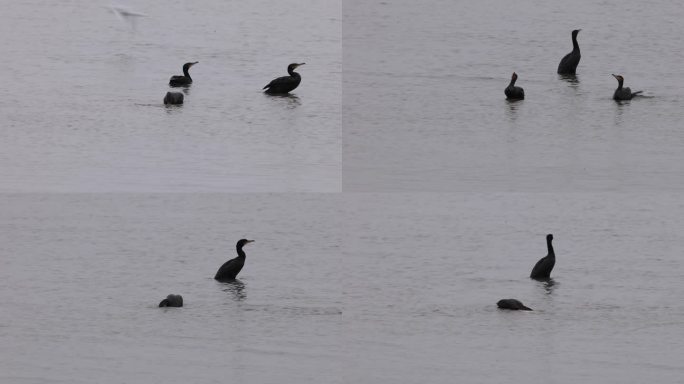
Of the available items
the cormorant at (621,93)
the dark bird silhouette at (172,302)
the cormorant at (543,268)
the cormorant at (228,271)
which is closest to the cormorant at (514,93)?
the cormorant at (621,93)

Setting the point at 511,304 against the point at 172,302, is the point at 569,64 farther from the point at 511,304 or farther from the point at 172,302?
the point at 172,302

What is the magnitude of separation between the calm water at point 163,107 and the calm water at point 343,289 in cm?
126

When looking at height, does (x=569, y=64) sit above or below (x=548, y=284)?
above

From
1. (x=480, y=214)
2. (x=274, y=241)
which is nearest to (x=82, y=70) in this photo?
(x=274, y=241)

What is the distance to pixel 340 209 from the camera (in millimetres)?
22703

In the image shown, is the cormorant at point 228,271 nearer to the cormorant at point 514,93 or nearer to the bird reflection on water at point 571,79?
the cormorant at point 514,93

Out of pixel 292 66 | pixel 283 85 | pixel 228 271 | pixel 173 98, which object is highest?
pixel 292 66

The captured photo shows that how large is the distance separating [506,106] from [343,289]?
4219mm

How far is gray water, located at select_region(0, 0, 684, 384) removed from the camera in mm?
14453

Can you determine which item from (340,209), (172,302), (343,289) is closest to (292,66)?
(340,209)

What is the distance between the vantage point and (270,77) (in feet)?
73.1

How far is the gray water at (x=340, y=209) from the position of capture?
14453mm

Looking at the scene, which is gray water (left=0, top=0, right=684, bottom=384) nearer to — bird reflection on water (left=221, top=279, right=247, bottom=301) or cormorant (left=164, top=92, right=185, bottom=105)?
bird reflection on water (left=221, top=279, right=247, bottom=301)

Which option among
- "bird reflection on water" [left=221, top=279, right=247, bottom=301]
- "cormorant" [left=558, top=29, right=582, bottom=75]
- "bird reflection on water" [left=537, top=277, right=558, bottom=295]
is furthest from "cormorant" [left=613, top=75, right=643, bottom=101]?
"bird reflection on water" [left=221, top=279, right=247, bottom=301]
